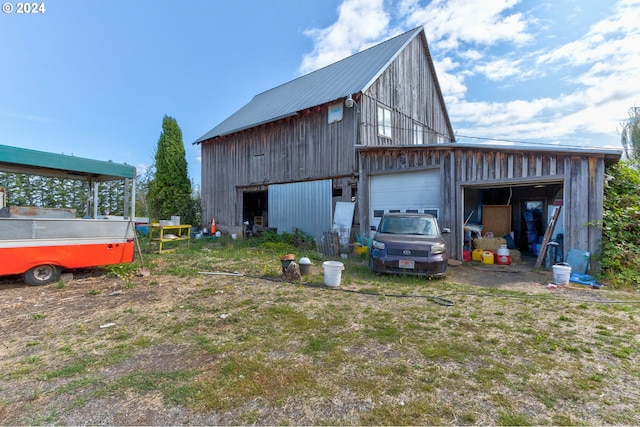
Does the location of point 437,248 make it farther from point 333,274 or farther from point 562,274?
point 562,274

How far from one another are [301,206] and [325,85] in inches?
240

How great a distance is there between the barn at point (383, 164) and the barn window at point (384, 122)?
0.04 m

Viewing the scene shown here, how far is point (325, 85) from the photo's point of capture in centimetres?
1390

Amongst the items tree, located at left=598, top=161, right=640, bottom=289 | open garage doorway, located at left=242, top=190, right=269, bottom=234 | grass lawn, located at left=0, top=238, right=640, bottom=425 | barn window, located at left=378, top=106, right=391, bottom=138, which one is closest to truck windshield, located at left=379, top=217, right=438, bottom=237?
grass lawn, located at left=0, top=238, right=640, bottom=425

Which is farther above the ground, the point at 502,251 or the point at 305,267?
the point at 502,251

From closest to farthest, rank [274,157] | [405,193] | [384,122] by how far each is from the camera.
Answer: [405,193] < [384,122] < [274,157]

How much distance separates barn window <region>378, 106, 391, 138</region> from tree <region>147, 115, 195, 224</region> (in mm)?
13160

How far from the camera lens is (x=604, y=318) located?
440 cm

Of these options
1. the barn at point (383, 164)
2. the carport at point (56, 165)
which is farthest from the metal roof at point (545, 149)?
the carport at point (56, 165)

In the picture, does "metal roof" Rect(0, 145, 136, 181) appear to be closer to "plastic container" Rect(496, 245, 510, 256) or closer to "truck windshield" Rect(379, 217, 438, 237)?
"truck windshield" Rect(379, 217, 438, 237)

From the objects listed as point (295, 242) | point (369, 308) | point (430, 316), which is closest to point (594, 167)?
point (430, 316)

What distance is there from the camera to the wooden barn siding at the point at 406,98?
1173 centimetres

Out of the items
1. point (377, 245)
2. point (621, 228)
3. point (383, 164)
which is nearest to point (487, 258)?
point (621, 228)

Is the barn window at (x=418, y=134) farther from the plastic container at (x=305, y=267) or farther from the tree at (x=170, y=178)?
the tree at (x=170, y=178)
